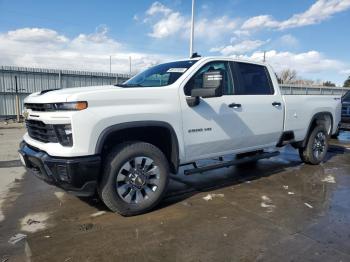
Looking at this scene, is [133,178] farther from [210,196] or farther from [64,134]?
[210,196]

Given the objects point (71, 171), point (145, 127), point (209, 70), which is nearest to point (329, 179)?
point (209, 70)

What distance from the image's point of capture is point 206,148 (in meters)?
4.69

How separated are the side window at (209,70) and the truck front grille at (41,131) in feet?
5.77

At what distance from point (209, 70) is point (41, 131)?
2.47 metres

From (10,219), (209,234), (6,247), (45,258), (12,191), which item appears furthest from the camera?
(12,191)

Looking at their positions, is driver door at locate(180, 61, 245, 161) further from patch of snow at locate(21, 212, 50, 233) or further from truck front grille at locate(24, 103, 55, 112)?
patch of snow at locate(21, 212, 50, 233)

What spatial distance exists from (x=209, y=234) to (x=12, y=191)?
3.27 metres

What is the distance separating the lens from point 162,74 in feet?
16.0

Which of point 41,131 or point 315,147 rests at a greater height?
point 41,131

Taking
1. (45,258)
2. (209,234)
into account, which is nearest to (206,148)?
(209,234)

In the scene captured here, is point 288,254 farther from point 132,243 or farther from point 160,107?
point 160,107

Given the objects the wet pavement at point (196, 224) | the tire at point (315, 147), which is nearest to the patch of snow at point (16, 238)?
the wet pavement at point (196, 224)

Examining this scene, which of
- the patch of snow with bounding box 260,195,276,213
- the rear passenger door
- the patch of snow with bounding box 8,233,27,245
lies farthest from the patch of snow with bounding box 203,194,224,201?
the patch of snow with bounding box 8,233,27,245

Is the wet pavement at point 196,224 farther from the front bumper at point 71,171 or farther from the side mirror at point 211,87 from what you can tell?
the side mirror at point 211,87
